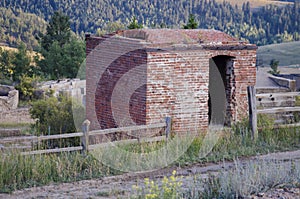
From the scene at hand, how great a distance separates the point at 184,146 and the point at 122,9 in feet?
223

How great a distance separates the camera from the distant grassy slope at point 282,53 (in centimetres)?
9778

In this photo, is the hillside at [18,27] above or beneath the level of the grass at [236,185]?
above

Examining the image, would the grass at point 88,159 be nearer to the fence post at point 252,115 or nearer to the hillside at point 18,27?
the fence post at point 252,115

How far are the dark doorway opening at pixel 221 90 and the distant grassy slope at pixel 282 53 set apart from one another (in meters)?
80.4

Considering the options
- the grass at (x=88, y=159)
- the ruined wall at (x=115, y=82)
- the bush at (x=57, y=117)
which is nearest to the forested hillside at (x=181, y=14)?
the bush at (x=57, y=117)

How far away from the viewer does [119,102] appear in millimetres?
14945

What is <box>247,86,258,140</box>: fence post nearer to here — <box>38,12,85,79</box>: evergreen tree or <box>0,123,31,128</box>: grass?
<box>0,123,31,128</box>: grass

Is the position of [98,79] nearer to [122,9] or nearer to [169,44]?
[169,44]

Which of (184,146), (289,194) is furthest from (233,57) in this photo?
(289,194)

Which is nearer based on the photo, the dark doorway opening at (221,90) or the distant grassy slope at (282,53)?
the dark doorway opening at (221,90)

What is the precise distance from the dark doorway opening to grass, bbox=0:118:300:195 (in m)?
2.65

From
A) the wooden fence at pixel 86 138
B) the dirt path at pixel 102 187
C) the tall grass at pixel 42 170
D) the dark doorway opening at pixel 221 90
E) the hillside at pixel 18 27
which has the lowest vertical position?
the dirt path at pixel 102 187

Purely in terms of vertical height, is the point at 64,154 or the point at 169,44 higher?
the point at 169,44

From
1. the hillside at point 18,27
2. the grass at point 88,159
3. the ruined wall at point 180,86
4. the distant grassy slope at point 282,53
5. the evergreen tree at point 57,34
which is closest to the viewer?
the grass at point 88,159
